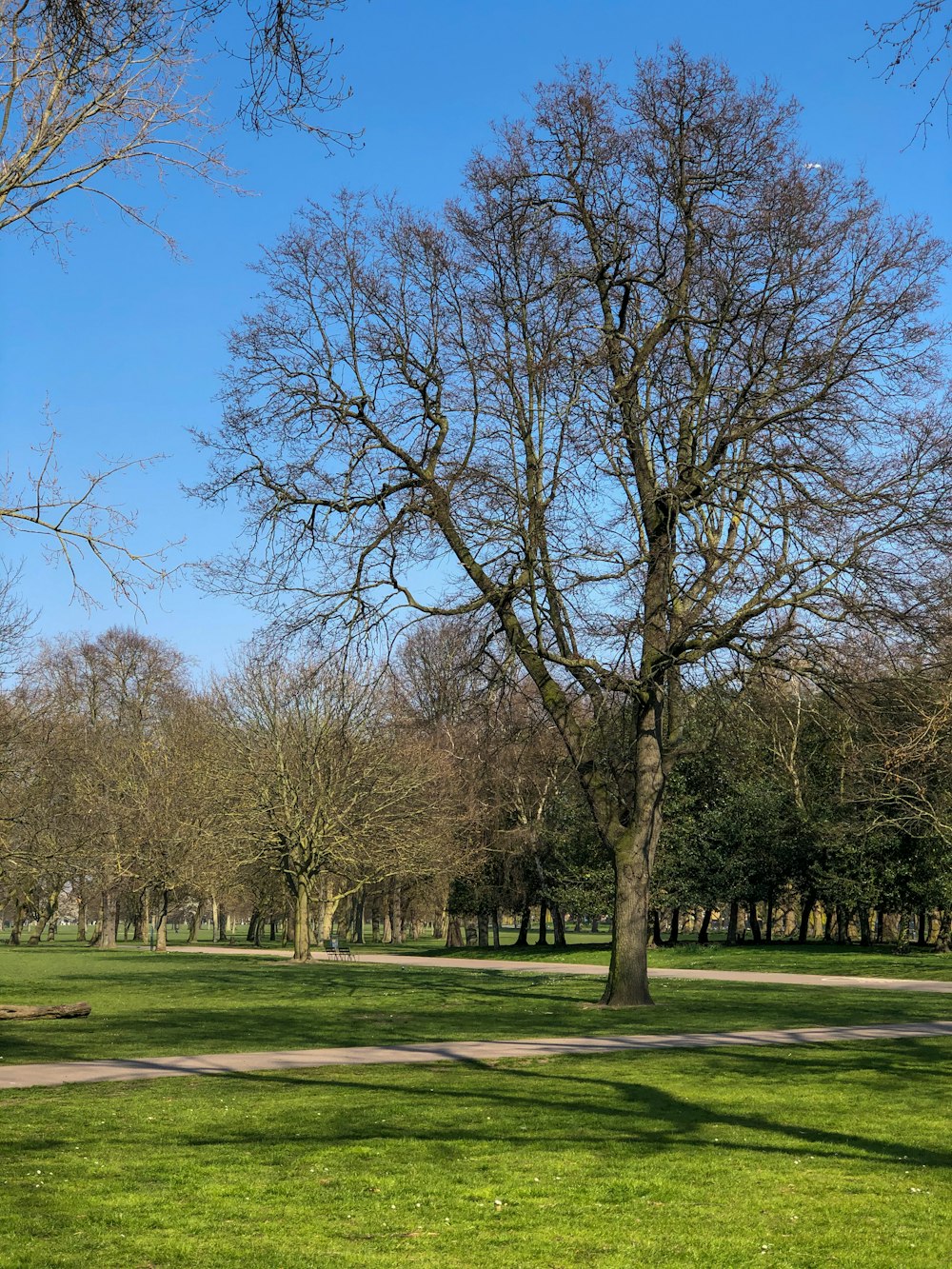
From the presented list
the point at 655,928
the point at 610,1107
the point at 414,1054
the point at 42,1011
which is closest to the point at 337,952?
the point at 655,928

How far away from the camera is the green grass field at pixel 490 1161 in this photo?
679 cm

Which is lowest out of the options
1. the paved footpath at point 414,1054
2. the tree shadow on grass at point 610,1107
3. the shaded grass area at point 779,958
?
the shaded grass area at point 779,958

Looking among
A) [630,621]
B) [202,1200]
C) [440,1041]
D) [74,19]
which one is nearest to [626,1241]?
[202,1200]

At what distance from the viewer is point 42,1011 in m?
19.5

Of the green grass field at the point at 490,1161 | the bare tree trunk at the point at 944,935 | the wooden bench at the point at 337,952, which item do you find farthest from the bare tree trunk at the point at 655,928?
the green grass field at the point at 490,1161

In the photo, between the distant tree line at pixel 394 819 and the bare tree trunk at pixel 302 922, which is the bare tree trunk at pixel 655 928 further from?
the bare tree trunk at pixel 302 922

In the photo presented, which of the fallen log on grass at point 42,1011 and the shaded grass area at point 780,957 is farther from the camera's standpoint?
the shaded grass area at point 780,957

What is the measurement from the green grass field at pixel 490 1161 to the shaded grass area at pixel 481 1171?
0.08 ft

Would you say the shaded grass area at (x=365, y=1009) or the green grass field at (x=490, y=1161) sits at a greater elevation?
the green grass field at (x=490, y=1161)

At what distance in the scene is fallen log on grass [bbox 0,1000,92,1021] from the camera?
1906 centimetres

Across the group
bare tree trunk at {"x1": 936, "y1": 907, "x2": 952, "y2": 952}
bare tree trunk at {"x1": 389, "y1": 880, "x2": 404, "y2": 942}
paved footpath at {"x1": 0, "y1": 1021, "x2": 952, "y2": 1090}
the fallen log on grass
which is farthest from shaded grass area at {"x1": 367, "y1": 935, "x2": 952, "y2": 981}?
the fallen log on grass

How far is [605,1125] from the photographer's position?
1022cm

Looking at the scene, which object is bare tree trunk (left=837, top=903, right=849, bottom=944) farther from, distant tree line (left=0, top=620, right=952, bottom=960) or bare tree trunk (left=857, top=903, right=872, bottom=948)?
bare tree trunk (left=857, top=903, right=872, bottom=948)

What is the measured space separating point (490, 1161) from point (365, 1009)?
46.3 feet
